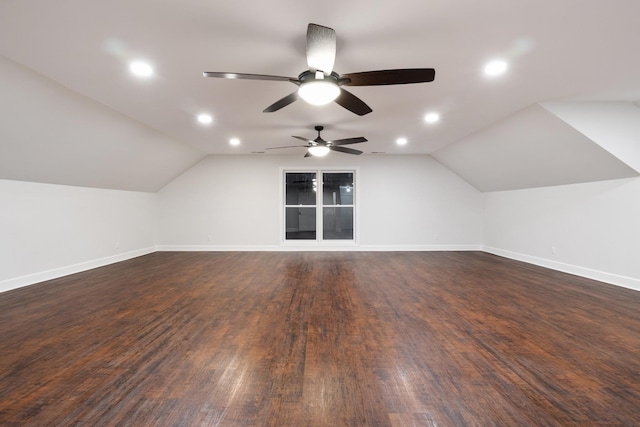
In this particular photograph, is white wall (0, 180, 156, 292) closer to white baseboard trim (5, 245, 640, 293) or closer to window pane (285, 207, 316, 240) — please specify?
white baseboard trim (5, 245, 640, 293)

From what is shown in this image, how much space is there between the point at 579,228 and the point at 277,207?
6.06 m

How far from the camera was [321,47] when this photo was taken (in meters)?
2.07

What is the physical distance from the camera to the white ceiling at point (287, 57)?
6.89ft

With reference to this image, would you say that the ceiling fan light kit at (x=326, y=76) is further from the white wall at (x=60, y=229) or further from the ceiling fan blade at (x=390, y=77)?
the white wall at (x=60, y=229)

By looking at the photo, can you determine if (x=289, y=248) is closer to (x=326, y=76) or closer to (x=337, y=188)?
(x=337, y=188)

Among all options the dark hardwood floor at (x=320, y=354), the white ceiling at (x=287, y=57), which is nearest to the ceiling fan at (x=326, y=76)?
the white ceiling at (x=287, y=57)

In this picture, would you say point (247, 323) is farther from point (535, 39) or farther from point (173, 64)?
point (535, 39)

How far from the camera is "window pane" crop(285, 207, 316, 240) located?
314 inches

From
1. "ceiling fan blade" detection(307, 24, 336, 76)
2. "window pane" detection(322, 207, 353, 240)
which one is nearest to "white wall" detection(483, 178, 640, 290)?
"window pane" detection(322, 207, 353, 240)

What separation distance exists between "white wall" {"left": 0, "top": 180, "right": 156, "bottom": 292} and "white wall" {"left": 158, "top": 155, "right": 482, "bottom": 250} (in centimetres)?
115

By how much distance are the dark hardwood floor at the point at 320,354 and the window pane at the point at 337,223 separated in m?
3.62

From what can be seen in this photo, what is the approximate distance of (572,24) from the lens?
7.31 ft

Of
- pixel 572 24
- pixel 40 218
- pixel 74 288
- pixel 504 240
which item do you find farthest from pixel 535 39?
pixel 40 218

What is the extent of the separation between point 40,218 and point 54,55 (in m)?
3.11
